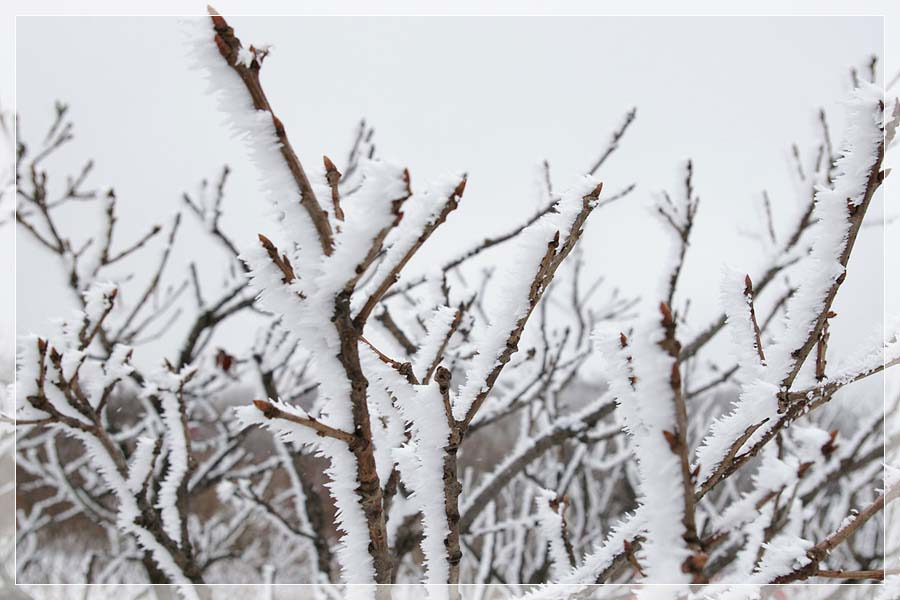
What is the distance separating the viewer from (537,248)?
0.64 m

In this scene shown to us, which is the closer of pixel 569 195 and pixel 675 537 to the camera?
pixel 675 537

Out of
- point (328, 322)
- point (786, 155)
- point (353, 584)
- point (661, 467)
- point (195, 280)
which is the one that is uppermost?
point (786, 155)

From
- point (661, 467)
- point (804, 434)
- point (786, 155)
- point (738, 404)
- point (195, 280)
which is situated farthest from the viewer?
point (195, 280)

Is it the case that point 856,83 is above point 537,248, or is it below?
above

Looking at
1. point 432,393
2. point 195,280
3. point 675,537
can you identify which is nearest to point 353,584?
point 432,393

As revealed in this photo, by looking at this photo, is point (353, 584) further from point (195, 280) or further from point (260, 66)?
point (195, 280)

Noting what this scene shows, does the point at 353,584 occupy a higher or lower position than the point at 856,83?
lower

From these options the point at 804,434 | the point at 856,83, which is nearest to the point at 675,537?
the point at 804,434

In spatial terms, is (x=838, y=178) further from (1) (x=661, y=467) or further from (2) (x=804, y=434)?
(2) (x=804, y=434)

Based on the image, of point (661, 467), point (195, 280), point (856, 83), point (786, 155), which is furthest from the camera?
point (195, 280)

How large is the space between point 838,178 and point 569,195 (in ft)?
1.03

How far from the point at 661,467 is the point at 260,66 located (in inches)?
18.9

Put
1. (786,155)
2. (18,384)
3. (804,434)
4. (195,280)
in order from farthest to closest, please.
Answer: (195,280), (786,155), (804,434), (18,384)

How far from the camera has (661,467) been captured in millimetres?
478
